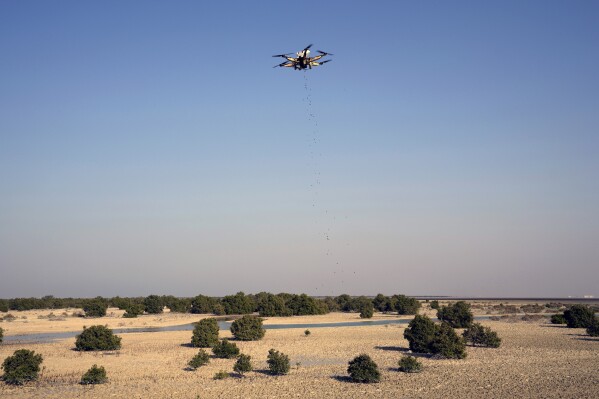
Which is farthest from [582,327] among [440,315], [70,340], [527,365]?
[70,340]

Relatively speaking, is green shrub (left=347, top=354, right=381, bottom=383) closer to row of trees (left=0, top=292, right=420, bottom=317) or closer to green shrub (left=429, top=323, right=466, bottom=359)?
green shrub (left=429, top=323, right=466, bottom=359)

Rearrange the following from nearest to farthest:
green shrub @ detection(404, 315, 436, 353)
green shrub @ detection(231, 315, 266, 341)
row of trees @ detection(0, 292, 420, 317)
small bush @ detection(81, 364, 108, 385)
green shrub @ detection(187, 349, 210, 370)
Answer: small bush @ detection(81, 364, 108, 385), green shrub @ detection(187, 349, 210, 370), green shrub @ detection(404, 315, 436, 353), green shrub @ detection(231, 315, 266, 341), row of trees @ detection(0, 292, 420, 317)

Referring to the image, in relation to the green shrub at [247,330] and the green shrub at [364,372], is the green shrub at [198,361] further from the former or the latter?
the green shrub at [247,330]

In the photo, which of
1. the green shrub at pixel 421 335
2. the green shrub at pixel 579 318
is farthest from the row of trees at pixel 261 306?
the green shrub at pixel 421 335

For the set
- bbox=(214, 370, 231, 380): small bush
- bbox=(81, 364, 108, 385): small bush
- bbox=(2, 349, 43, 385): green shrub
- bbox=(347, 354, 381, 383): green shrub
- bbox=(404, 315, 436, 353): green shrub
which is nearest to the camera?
bbox=(347, 354, 381, 383): green shrub

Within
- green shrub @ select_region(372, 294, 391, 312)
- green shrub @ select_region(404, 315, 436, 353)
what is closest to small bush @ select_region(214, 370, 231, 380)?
green shrub @ select_region(404, 315, 436, 353)

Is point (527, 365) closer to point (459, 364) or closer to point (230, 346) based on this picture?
point (459, 364)

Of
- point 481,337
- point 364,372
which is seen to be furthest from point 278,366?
point 481,337

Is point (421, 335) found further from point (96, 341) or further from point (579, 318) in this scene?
point (579, 318)
